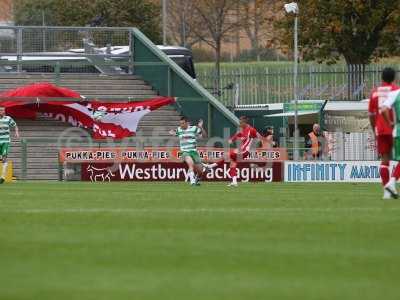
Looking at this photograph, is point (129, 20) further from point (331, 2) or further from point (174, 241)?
point (174, 241)

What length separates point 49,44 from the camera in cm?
4928

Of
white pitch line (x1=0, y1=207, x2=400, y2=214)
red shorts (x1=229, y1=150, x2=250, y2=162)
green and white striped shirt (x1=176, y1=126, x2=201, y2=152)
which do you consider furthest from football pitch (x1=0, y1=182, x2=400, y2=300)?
green and white striped shirt (x1=176, y1=126, x2=201, y2=152)

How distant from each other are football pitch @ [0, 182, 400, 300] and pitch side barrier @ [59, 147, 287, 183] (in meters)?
23.7

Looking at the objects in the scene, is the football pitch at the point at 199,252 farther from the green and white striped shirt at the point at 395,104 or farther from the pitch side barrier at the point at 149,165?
the pitch side barrier at the point at 149,165

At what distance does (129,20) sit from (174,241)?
5431cm

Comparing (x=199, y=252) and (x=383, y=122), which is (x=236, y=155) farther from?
(x=199, y=252)

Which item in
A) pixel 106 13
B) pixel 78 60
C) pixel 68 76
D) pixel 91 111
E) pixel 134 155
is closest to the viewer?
pixel 134 155

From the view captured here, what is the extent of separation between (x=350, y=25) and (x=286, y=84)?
13.3ft

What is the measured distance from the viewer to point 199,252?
11805mm

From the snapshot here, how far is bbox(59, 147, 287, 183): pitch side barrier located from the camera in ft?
137

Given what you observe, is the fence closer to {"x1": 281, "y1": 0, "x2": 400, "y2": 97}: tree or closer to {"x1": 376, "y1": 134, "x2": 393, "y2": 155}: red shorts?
{"x1": 281, "y1": 0, "x2": 400, "y2": 97}: tree

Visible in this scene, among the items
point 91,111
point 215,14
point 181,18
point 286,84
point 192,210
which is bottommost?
point 192,210

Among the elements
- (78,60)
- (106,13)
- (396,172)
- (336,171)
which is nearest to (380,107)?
(396,172)

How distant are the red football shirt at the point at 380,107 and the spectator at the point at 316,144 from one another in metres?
21.3
